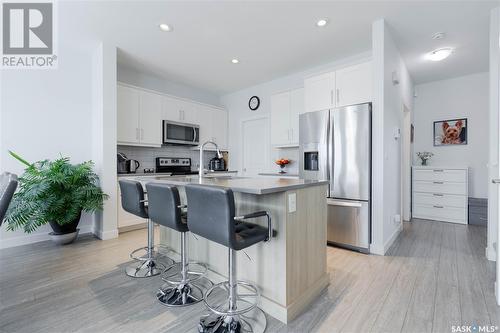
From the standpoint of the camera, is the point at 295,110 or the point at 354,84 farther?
the point at 295,110

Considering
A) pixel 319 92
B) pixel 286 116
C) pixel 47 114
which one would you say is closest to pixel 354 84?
pixel 319 92

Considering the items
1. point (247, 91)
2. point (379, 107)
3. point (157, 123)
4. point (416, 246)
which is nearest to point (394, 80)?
point (379, 107)

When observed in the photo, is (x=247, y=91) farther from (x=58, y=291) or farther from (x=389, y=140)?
(x=58, y=291)

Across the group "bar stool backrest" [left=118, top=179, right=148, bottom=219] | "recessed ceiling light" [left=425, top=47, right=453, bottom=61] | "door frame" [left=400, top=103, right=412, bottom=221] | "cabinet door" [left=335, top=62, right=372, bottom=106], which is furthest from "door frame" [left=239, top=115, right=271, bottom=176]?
"bar stool backrest" [left=118, top=179, right=148, bottom=219]

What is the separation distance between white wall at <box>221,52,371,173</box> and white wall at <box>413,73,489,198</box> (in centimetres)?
242

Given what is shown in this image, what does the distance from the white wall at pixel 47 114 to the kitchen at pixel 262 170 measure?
0.07ft

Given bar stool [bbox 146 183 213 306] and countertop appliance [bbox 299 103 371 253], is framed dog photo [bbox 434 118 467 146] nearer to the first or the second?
countertop appliance [bbox 299 103 371 253]

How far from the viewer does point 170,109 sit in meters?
4.52

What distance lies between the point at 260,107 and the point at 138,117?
95.2 inches

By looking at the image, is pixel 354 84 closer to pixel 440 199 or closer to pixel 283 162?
pixel 283 162

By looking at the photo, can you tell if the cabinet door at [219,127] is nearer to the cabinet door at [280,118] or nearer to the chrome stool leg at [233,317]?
the cabinet door at [280,118]

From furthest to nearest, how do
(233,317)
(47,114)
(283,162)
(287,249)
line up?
1. (283,162)
2. (47,114)
3. (287,249)
4. (233,317)

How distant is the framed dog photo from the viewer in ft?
14.8

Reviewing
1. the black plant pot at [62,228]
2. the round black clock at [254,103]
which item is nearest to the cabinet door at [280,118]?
the round black clock at [254,103]
